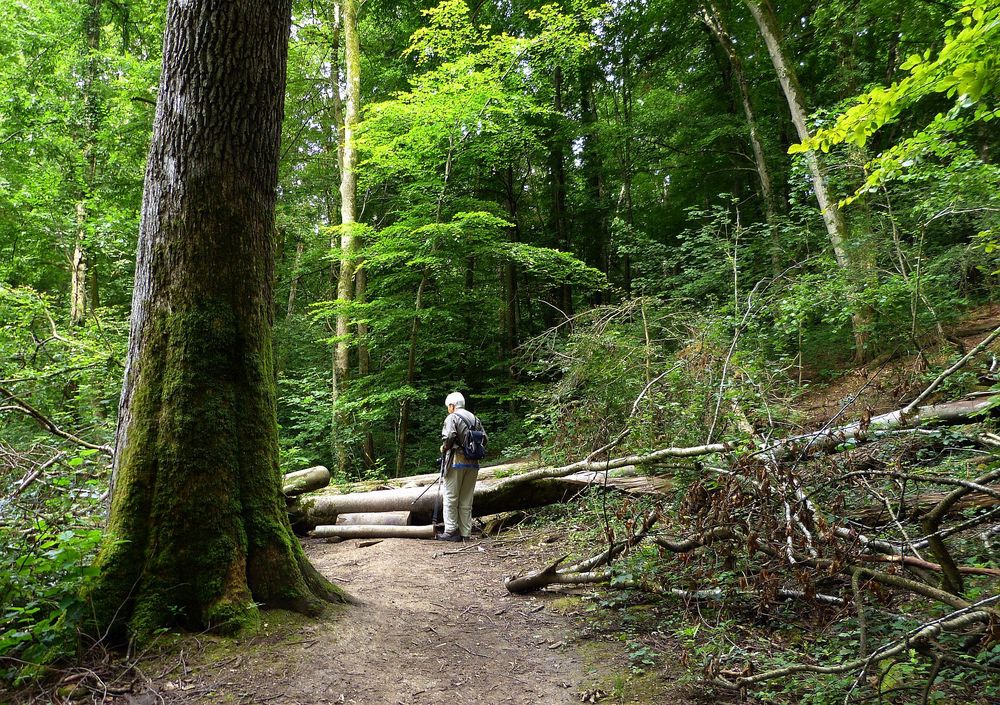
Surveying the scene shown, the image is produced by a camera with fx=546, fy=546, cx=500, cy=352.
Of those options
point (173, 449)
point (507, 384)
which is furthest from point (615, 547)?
point (507, 384)

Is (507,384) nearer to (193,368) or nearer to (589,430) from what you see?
(589,430)

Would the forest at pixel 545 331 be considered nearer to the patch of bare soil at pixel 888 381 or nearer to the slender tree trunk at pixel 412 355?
the patch of bare soil at pixel 888 381

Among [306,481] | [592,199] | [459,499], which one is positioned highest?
[592,199]

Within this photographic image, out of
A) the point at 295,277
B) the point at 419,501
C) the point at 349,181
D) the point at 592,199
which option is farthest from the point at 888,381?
the point at 295,277

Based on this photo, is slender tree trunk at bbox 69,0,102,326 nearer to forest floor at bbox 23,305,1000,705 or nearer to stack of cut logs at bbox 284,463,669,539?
stack of cut logs at bbox 284,463,669,539

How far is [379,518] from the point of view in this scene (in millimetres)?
8320

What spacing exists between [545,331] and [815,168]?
19.1 feet

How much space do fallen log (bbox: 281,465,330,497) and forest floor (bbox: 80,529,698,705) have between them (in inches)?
163

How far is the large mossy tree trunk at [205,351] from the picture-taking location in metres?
3.50

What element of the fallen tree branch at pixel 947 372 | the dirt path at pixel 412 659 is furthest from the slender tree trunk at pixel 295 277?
the fallen tree branch at pixel 947 372

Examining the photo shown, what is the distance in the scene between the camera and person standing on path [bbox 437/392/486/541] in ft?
24.2

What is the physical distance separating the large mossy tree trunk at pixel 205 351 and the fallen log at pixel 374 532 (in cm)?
387

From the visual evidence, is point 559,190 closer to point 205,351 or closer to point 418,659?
point 205,351

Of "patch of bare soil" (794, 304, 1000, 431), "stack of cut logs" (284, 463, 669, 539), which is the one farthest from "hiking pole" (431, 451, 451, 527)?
"patch of bare soil" (794, 304, 1000, 431)
